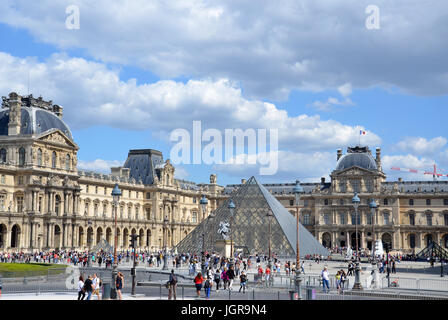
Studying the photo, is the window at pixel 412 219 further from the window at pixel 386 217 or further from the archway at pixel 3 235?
the archway at pixel 3 235

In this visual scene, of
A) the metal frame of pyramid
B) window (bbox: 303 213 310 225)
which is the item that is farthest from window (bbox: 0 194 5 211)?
window (bbox: 303 213 310 225)

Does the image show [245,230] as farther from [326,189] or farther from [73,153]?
[326,189]

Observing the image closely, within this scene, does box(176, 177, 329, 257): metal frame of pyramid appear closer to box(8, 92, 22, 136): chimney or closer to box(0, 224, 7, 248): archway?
box(0, 224, 7, 248): archway

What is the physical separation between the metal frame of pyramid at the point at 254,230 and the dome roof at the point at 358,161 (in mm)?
32326

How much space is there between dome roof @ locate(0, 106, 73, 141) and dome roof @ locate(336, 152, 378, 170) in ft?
143

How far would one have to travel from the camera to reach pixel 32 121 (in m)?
60.3

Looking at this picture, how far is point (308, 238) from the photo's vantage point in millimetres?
56250

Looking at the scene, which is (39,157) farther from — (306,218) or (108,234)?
(306,218)

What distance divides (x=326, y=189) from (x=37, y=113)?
45.8 meters

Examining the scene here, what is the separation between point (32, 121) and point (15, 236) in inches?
454

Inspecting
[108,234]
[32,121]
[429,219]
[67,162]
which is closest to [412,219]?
[429,219]

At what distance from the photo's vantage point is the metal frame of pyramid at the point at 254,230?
52.0 m

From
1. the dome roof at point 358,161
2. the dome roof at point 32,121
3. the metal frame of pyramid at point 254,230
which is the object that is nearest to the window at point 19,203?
the dome roof at point 32,121
